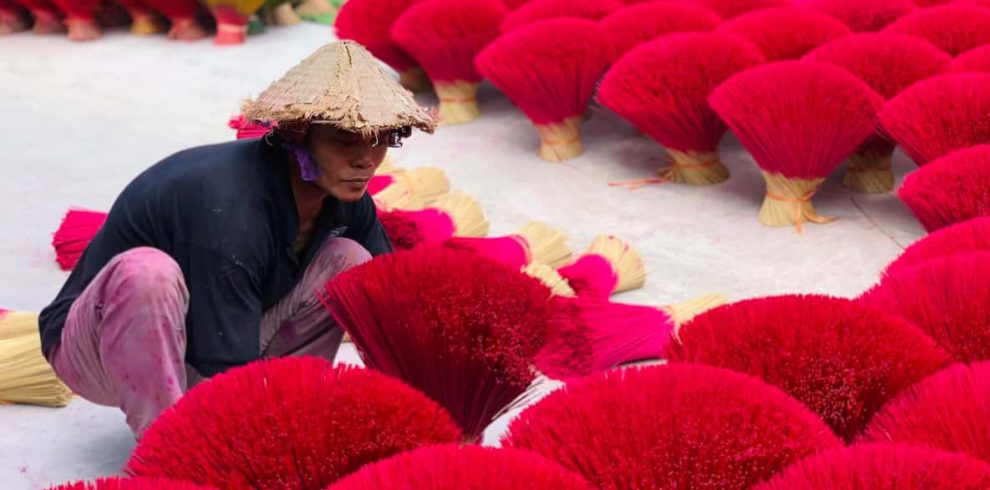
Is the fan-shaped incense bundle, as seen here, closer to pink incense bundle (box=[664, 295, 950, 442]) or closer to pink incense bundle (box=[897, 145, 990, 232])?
pink incense bundle (box=[664, 295, 950, 442])

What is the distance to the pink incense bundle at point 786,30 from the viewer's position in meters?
3.02

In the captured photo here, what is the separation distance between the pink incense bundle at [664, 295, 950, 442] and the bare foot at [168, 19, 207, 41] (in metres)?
2.88

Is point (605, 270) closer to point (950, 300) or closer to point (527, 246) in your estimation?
point (527, 246)

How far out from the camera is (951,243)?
75.0 inches

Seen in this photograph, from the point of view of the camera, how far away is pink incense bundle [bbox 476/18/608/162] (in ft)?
9.59

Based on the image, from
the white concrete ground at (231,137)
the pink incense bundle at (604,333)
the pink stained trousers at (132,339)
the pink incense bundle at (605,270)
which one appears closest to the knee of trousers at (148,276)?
the pink stained trousers at (132,339)

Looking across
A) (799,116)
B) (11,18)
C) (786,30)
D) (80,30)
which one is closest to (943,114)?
(799,116)

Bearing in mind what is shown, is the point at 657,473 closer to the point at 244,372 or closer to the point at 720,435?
the point at 720,435

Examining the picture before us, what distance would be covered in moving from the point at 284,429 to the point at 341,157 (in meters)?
0.44

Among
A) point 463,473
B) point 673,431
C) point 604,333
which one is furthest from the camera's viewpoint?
point 604,333

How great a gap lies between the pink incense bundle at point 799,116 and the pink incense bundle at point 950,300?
908 millimetres

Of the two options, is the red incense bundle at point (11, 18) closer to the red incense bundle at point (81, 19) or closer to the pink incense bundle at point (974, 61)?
the red incense bundle at point (81, 19)

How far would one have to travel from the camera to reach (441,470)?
1.09 m

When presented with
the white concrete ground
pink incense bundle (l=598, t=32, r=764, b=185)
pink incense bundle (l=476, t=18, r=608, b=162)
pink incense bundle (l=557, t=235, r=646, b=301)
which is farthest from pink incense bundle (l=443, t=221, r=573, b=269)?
pink incense bundle (l=476, t=18, r=608, b=162)
